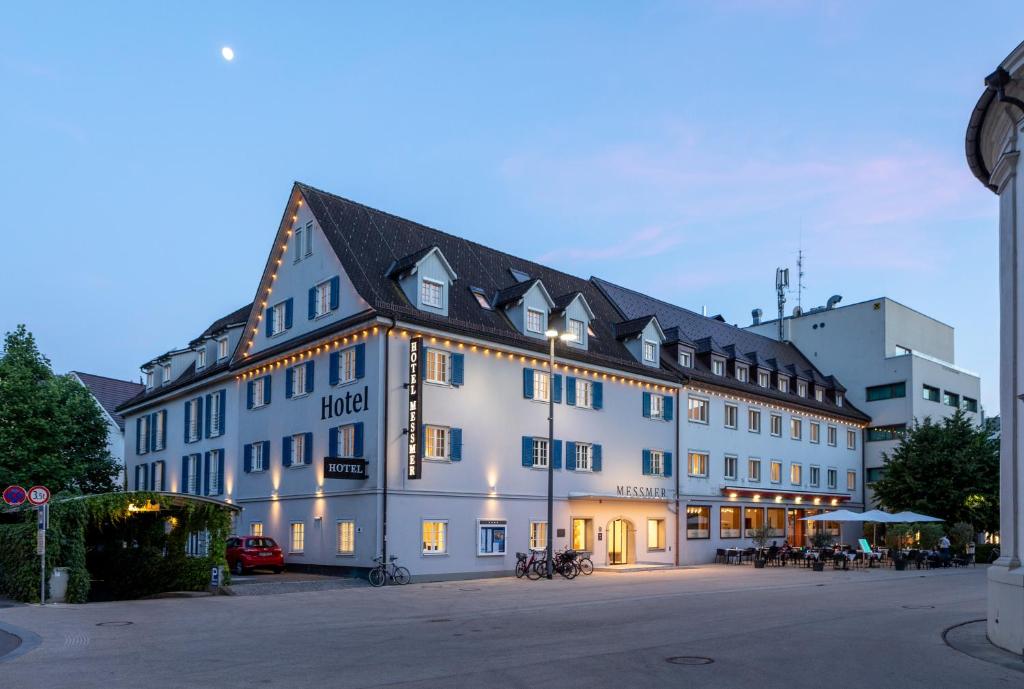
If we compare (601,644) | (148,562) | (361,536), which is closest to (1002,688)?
(601,644)

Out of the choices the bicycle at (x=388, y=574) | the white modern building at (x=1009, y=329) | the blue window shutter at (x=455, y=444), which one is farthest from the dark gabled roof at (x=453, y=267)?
the white modern building at (x=1009, y=329)

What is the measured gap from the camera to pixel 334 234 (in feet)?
114

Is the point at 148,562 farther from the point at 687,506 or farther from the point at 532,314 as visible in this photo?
the point at 687,506

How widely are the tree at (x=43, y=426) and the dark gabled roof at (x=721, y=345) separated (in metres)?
27.0

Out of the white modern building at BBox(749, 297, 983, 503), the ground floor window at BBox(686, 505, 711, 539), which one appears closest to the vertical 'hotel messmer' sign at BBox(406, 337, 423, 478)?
the ground floor window at BBox(686, 505, 711, 539)

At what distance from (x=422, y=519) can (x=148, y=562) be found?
9.50 metres

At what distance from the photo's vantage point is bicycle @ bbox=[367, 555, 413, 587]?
29.7 meters

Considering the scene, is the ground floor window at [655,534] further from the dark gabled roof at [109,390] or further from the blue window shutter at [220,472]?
the dark gabled roof at [109,390]

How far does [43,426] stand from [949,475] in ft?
148

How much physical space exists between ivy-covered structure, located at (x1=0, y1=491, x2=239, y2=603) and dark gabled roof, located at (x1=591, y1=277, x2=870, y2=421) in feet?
76.7

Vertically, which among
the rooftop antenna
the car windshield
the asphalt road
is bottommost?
the car windshield

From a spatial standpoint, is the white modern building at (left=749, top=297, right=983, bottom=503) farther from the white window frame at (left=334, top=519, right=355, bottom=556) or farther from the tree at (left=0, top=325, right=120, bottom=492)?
the tree at (left=0, top=325, right=120, bottom=492)

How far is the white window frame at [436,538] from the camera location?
31750 mm

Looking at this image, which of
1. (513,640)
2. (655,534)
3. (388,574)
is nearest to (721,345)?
(655,534)
